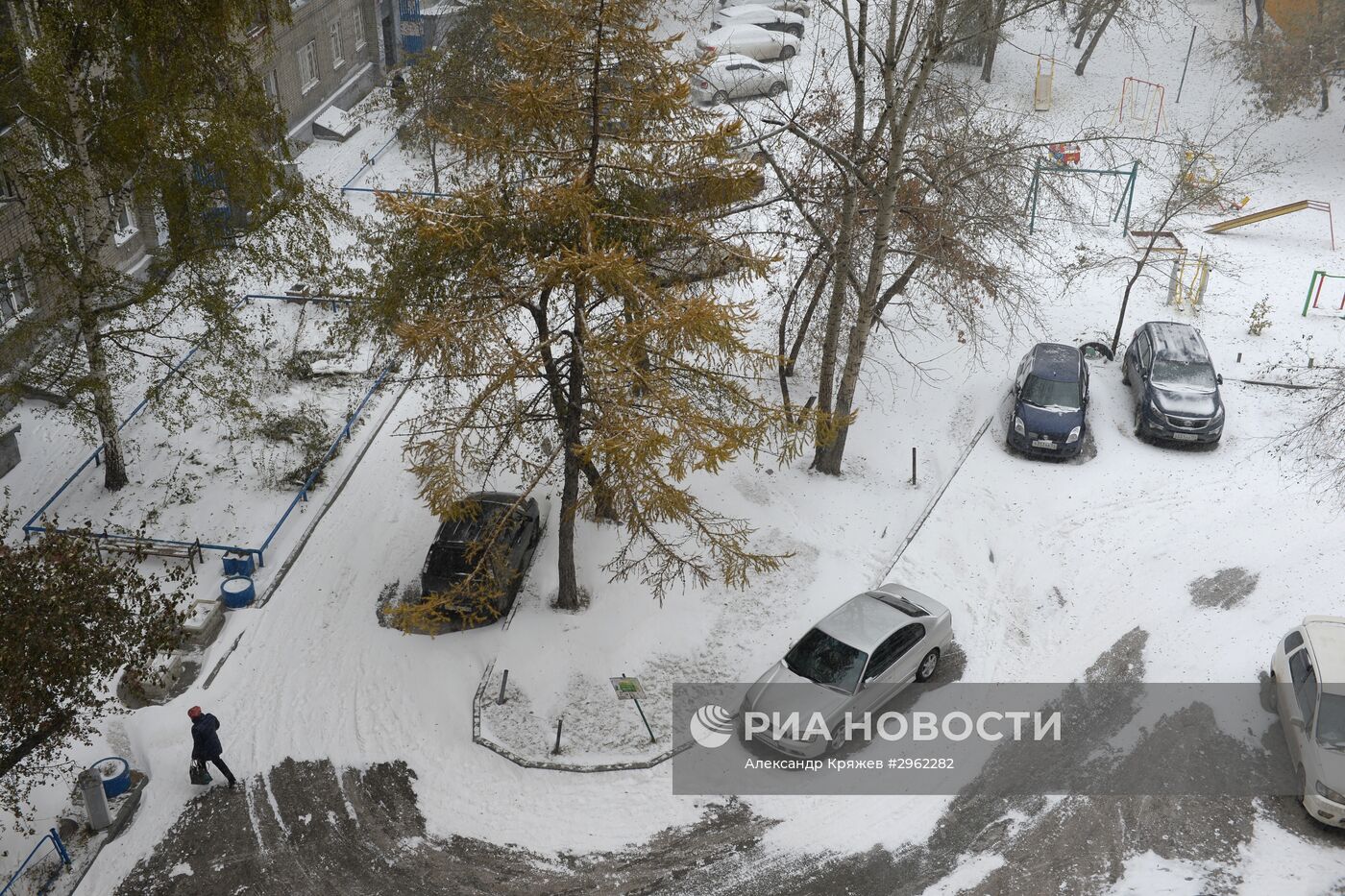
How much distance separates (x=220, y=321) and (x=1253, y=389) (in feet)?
67.4

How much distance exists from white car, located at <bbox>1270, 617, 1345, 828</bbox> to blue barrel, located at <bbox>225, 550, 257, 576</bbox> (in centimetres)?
1622

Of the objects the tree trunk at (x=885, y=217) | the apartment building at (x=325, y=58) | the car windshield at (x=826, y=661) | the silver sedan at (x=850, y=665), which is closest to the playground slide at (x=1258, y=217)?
the tree trunk at (x=885, y=217)

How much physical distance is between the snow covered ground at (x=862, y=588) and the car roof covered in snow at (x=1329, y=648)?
146cm

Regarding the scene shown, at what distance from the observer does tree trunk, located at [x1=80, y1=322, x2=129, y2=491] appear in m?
A: 18.5

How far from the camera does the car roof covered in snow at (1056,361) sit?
22406mm

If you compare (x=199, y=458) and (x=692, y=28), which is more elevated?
(x=692, y=28)

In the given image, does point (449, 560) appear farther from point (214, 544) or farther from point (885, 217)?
point (885, 217)

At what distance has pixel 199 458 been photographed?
21.8 meters

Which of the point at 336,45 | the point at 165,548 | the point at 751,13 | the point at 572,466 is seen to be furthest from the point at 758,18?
the point at 165,548

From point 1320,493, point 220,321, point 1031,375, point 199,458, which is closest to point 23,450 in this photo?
point 199,458

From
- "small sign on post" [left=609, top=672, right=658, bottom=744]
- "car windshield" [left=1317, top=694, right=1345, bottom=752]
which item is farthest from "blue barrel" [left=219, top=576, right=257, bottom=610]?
"car windshield" [left=1317, top=694, right=1345, bottom=752]

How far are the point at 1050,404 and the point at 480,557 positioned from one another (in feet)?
38.6

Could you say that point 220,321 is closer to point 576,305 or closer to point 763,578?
point 576,305

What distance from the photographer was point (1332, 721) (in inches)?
563
